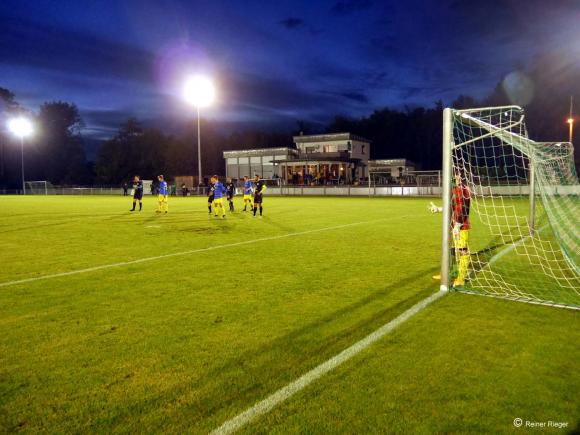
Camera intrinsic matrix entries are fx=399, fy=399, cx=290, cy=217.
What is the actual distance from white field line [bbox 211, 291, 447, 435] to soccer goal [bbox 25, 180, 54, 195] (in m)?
71.6

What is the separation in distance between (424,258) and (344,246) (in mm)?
2181

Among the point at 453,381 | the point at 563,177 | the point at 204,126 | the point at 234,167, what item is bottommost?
the point at 453,381

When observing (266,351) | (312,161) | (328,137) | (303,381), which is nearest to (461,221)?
(266,351)

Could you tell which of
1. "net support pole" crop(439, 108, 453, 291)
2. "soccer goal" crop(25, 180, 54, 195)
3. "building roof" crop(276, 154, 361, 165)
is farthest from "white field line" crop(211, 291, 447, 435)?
"soccer goal" crop(25, 180, 54, 195)

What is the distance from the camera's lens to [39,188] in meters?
65.0

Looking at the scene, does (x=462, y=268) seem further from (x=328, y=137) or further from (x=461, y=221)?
(x=328, y=137)

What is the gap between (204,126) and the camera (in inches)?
3501

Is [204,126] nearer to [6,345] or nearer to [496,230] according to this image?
[496,230]

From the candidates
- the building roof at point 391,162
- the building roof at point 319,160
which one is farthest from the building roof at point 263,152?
the building roof at point 391,162

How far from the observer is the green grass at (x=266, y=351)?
2.84 meters

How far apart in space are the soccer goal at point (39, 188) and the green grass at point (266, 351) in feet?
217

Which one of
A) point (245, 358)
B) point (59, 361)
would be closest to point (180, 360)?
point (245, 358)

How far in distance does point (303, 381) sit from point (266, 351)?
Answer: 68 centimetres

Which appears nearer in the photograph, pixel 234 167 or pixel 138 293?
pixel 138 293
